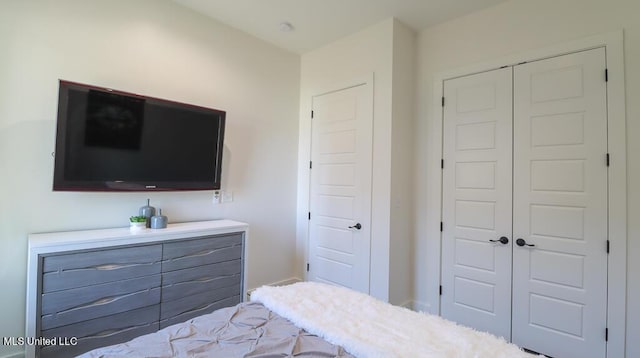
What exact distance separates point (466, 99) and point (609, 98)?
3.31 ft

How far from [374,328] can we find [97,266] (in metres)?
1.86

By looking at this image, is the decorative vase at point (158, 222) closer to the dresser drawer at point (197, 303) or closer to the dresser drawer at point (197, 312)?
the dresser drawer at point (197, 303)

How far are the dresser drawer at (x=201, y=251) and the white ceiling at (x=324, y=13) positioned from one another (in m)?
2.15

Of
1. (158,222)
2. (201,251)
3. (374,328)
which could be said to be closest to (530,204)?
(374,328)

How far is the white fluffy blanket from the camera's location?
122cm

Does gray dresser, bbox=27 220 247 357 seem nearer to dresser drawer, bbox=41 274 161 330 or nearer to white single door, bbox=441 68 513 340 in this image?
dresser drawer, bbox=41 274 161 330

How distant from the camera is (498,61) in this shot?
9.00 feet

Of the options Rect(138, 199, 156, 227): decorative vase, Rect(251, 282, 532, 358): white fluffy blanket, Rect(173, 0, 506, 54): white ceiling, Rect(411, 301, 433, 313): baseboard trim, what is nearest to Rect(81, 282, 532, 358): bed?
Rect(251, 282, 532, 358): white fluffy blanket

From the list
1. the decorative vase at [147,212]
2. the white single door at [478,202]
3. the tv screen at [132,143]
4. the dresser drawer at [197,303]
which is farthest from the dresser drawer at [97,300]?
the white single door at [478,202]

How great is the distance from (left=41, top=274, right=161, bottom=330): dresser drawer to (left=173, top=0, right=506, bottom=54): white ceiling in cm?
248

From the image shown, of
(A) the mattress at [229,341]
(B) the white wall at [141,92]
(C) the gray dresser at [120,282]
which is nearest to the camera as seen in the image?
(A) the mattress at [229,341]

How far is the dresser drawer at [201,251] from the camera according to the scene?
239 centimetres

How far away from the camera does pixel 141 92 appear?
2.65 metres

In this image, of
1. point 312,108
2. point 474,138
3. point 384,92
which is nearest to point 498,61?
point 474,138
